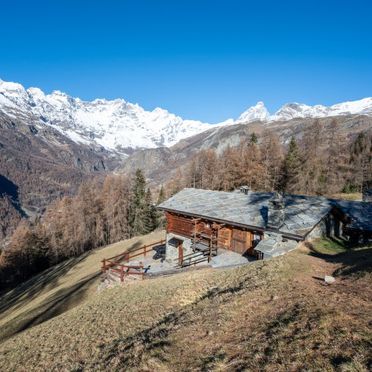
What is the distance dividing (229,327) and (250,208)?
1661 centimetres

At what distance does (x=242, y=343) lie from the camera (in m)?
8.68

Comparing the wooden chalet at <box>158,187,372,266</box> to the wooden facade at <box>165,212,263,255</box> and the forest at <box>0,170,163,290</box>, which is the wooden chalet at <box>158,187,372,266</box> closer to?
the wooden facade at <box>165,212,263,255</box>

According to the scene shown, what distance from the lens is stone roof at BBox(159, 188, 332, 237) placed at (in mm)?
21797

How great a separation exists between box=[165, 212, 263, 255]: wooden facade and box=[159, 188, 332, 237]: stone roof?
1.03 m

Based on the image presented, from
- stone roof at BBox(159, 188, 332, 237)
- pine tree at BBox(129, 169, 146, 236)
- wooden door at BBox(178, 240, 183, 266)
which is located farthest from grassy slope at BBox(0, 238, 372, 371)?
pine tree at BBox(129, 169, 146, 236)

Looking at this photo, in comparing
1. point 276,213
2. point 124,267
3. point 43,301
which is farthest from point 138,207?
point 276,213

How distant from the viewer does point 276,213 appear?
71.1ft

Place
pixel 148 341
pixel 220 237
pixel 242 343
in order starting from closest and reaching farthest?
pixel 242 343, pixel 148 341, pixel 220 237

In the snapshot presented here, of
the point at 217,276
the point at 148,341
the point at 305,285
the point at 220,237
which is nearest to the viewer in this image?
the point at 148,341

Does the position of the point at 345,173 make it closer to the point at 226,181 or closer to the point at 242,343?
the point at 226,181

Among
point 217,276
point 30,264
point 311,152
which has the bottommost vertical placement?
point 30,264

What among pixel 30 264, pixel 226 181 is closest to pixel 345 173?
pixel 226 181

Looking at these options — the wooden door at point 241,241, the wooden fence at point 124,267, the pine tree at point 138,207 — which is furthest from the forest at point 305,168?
the wooden door at point 241,241

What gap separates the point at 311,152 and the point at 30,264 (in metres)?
68.7
